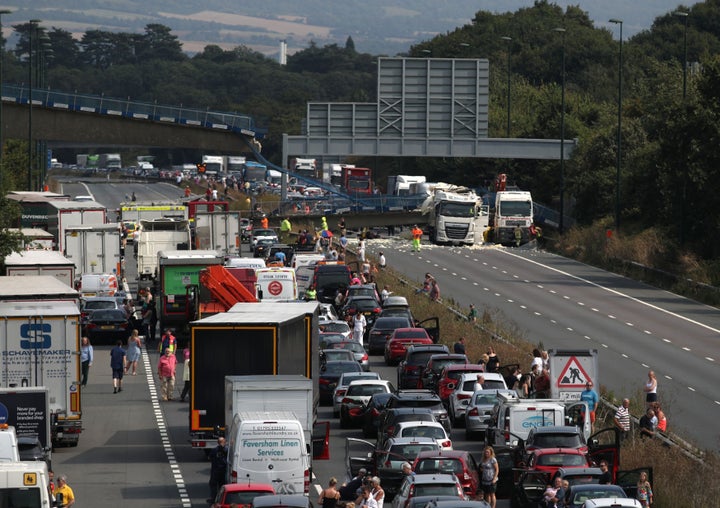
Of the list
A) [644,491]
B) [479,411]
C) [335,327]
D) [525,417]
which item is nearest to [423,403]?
[479,411]

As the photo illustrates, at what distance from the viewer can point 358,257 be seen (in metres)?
71.8

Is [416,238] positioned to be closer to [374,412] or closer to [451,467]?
[374,412]

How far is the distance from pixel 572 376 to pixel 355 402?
16.1 feet

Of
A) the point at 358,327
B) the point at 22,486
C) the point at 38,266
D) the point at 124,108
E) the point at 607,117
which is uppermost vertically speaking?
the point at 124,108

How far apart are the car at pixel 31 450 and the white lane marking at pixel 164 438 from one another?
2.34 m

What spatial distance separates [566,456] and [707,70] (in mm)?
40832

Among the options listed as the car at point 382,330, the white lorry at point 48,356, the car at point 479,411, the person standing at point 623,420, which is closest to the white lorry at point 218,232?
the car at point 382,330

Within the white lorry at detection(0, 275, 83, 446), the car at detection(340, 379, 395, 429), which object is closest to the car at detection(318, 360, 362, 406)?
the car at detection(340, 379, 395, 429)

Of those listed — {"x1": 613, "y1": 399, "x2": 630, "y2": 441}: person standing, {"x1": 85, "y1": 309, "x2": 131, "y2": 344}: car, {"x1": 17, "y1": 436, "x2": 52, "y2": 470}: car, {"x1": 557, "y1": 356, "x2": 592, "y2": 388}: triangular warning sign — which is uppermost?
{"x1": 557, "y1": 356, "x2": 592, "y2": 388}: triangular warning sign

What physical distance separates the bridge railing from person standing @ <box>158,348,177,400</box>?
46.8m

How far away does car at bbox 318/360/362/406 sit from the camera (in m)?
40.9

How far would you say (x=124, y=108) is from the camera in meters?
89.2

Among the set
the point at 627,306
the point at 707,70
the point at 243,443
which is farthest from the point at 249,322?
the point at 707,70

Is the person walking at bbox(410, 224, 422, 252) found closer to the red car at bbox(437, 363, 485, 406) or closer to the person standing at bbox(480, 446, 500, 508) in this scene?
the red car at bbox(437, 363, 485, 406)
